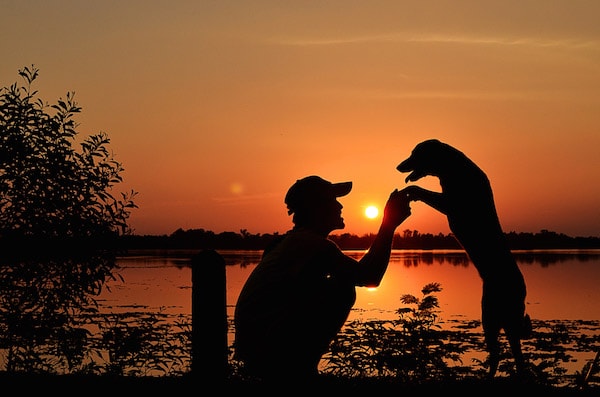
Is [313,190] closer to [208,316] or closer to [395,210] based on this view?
[395,210]

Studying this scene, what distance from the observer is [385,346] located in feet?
27.9

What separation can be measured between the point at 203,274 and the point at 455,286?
3343 cm

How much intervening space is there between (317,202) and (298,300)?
2.47 ft

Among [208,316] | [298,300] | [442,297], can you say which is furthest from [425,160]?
[442,297]

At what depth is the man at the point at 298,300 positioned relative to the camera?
4.90 metres

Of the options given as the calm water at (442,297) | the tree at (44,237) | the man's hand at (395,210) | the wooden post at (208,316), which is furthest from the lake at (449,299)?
the wooden post at (208,316)

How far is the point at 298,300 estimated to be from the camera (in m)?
4.94

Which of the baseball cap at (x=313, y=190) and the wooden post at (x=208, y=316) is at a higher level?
the baseball cap at (x=313, y=190)

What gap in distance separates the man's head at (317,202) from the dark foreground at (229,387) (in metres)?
1.27

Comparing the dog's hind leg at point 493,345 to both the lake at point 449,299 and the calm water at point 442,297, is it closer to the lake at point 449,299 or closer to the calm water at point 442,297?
the lake at point 449,299

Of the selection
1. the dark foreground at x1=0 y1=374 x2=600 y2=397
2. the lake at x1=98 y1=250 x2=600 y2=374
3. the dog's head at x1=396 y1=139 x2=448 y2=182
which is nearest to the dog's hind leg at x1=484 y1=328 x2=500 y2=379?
the dark foreground at x1=0 y1=374 x2=600 y2=397

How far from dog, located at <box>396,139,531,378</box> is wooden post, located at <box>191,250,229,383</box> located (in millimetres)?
1738

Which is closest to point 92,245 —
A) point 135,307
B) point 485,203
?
point 485,203

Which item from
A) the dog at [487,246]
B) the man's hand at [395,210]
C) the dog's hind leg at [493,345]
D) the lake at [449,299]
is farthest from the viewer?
the lake at [449,299]
